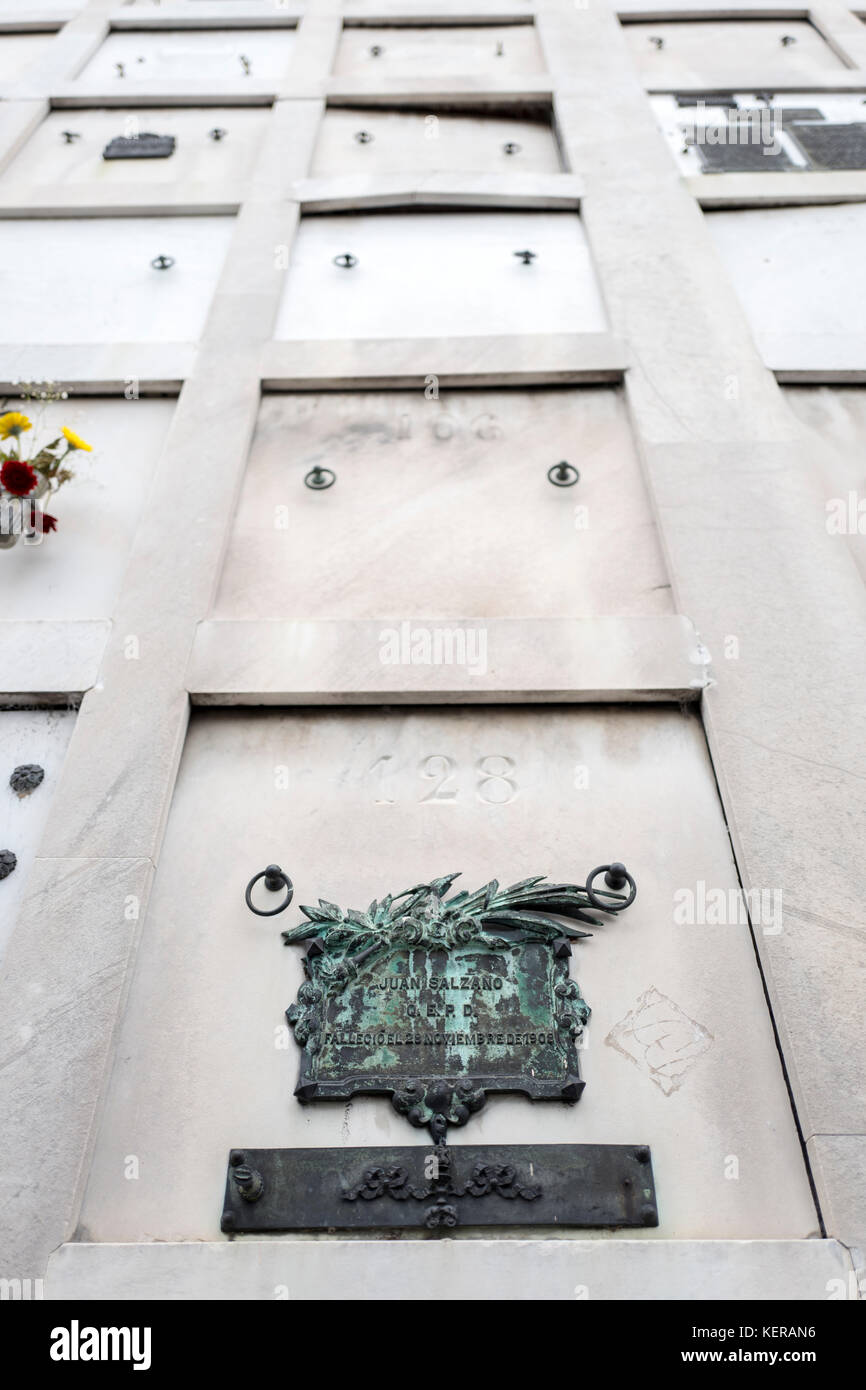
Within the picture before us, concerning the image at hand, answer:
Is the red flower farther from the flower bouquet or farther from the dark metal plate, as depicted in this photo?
the dark metal plate

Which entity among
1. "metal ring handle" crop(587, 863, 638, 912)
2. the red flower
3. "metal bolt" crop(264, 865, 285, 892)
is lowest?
"metal ring handle" crop(587, 863, 638, 912)

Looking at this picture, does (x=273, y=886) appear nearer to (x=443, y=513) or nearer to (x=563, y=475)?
(x=443, y=513)

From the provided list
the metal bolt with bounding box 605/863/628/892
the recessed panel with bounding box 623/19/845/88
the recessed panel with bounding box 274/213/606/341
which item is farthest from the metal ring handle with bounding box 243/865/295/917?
the recessed panel with bounding box 623/19/845/88

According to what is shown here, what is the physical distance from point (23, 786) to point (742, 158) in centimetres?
1033

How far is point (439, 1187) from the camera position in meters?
4.91

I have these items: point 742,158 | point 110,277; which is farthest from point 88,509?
point 742,158

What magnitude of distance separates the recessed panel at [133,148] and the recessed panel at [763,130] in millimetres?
5131

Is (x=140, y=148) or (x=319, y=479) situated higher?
(x=140, y=148)

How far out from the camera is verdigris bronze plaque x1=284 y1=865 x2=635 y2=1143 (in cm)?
517

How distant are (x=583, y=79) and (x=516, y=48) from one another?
1.85 meters

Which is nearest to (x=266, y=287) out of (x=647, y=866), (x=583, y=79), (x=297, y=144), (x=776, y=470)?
(x=297, y=144)

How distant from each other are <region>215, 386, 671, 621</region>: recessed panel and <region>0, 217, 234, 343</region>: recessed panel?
1.86 m

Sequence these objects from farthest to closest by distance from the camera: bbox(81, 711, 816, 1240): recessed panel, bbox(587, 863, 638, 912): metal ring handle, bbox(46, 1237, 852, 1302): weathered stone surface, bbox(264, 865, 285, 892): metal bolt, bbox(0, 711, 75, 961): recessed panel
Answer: bbox(0, 711, 75, 961): recessed panel < bbox(264, 865, 285, 892): metal bolt < bbox(587, 863, 638, 912): metal ring handle < bbox(81, 711, 816, 1240): recessed panel < bbox(46, 1237, 852, 1302): weathered stone surface
